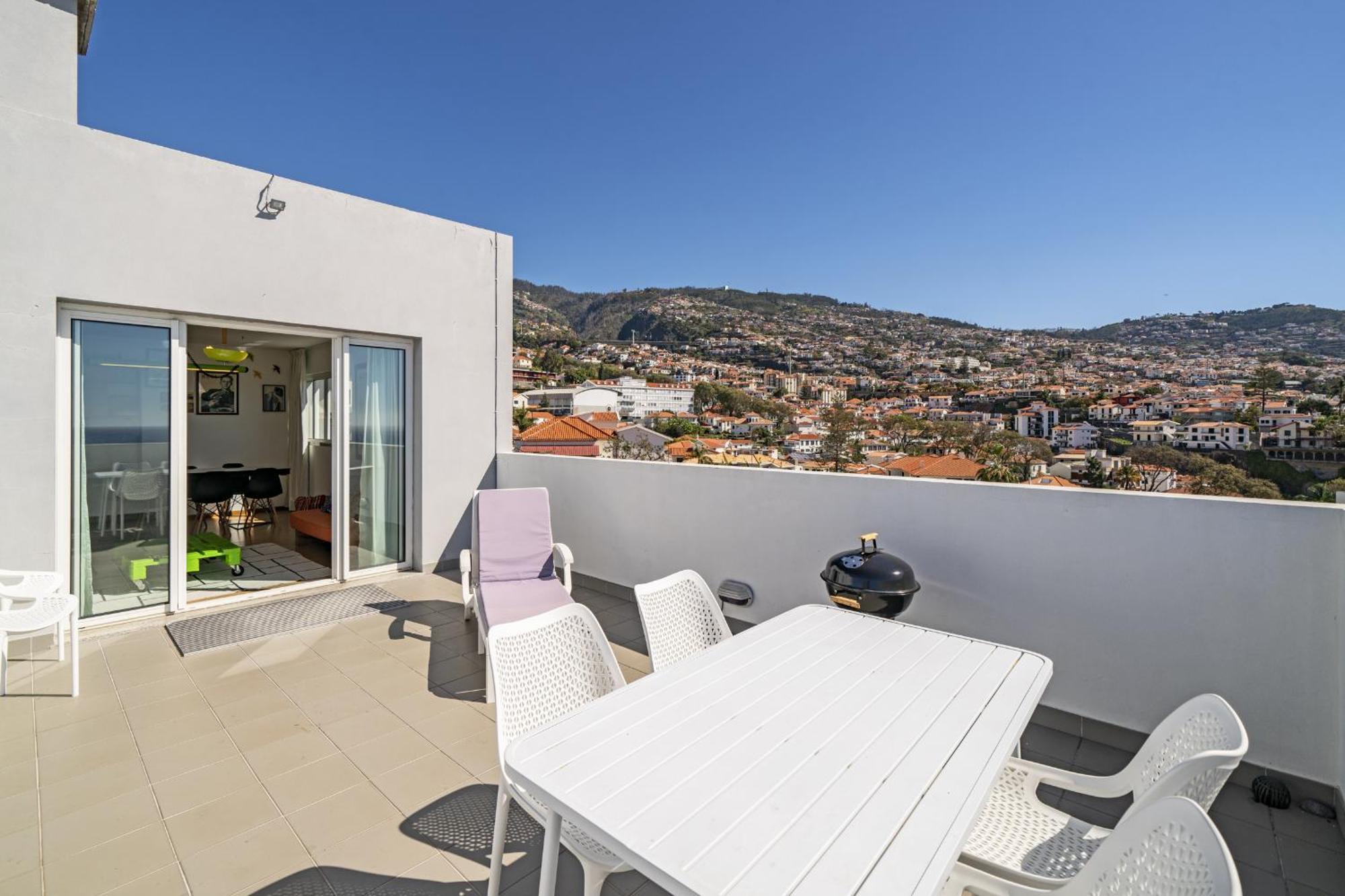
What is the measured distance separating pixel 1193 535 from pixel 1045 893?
90.6 inches

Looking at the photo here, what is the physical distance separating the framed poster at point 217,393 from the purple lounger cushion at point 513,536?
23.1ft

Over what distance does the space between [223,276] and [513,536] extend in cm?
318

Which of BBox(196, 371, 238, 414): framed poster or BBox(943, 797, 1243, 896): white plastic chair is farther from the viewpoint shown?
BBox(196, 371, 238, 414): framed poster

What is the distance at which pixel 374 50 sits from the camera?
931cm

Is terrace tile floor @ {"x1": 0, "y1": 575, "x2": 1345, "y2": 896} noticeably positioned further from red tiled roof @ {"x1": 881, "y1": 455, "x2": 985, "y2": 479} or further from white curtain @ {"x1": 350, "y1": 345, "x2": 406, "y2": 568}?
white curtain @ {"x1": 350, "y1": 345, "x2": 406, "y2": 568}

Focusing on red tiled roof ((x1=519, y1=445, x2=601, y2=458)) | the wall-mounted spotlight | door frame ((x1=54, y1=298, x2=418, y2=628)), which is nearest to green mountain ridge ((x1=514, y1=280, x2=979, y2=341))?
red tiled roof ((x1=519, y1=445, x2=601, y2=458))

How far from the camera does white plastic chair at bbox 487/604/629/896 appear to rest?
193cm

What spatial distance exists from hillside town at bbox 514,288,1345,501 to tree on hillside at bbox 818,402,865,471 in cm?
3

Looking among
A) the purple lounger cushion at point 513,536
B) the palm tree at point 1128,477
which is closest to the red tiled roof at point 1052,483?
the palm tree at point 1128,477

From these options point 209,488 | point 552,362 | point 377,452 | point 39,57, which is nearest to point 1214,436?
point 377,452

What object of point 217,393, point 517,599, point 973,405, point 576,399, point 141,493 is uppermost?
point 576,399

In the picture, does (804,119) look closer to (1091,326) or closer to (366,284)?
(1091,326)

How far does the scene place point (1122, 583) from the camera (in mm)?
2998

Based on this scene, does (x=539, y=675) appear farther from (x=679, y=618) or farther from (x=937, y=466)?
(x=937, y=466)
